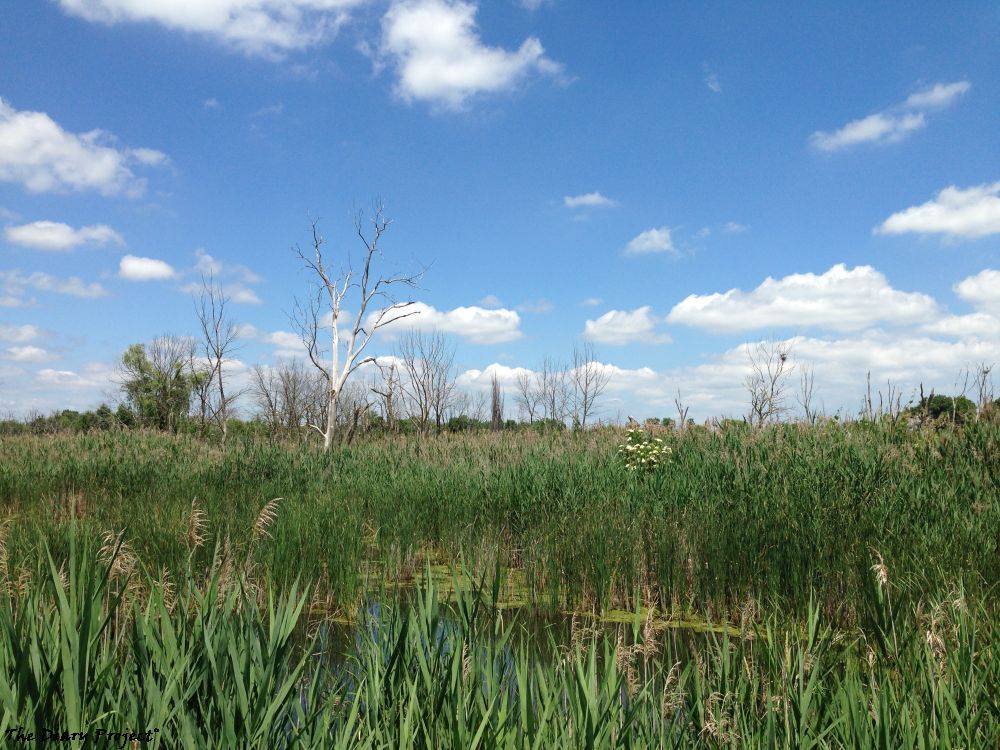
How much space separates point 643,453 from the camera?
30.1 feet

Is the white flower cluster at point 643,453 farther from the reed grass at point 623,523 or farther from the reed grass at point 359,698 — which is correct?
the reed grass at point 359,698

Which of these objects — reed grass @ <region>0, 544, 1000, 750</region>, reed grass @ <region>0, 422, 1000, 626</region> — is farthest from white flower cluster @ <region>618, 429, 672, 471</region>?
reed grass @ <region>0, 544, 1000, 750</region>

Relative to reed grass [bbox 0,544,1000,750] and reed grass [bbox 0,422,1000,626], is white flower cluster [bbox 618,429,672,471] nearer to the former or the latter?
reed grass [bbox 0,422,1000,626]

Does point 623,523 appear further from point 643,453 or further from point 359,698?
point 359,698

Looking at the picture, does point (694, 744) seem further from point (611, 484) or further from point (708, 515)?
point (611, 484)

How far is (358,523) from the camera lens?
637 cm

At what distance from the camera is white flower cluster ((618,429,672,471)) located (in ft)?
29.5

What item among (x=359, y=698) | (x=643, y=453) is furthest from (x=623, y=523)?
(x=359, y=698)

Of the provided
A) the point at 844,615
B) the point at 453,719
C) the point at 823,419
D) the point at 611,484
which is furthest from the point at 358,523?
the point at 823,419

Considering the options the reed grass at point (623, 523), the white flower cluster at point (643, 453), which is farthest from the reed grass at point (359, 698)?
the white flower cluster at point (643, 453)

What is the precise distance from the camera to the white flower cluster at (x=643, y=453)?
8.98m

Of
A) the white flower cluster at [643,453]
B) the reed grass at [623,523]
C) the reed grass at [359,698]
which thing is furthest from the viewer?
the white flower cluster at [643,453]

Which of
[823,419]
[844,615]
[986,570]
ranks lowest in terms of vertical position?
[844,615]

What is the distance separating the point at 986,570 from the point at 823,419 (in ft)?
22.3
